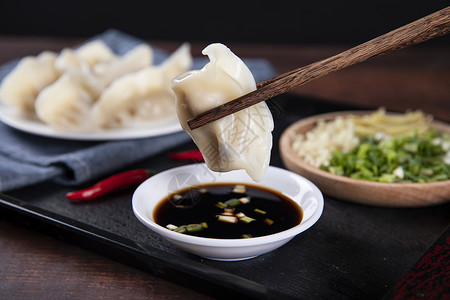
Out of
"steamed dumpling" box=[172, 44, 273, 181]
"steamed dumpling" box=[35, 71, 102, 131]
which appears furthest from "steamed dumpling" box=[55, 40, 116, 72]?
"steamed dumpling" box=[172, 44, 273, 181]

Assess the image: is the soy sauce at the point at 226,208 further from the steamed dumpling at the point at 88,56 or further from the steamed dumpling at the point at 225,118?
the steamed dumpling at the point at 88,56

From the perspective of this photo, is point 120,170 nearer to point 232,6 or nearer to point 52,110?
point 52,110

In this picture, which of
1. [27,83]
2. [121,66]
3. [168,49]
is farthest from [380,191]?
[168,49]

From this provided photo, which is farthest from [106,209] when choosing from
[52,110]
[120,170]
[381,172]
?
[381,172]

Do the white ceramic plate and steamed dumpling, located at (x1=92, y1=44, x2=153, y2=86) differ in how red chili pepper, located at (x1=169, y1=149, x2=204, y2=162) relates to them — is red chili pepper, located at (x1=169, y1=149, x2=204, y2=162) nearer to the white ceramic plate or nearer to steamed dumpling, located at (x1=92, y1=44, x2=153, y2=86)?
the white ceramic plate

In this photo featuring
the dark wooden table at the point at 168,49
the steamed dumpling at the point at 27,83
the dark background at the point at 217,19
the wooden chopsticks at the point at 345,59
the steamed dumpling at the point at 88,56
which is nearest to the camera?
the wooden chopsticks at the point at 345,59

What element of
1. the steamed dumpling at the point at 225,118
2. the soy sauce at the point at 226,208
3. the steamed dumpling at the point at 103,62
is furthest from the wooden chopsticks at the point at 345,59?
the steamed dumpling at the point at 103,62
